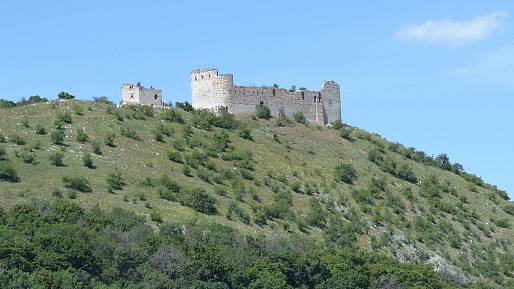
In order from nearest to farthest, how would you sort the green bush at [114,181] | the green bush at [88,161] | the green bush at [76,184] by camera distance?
the green bush at [76,184]
the green bush at [114,181]
the green bush at [88,161]

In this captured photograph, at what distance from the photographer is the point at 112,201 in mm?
105250

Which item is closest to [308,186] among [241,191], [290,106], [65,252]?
[241,191]

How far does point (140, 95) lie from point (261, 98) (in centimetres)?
962

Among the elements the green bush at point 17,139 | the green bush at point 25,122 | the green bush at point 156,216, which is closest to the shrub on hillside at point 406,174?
the green bush at point 25,122

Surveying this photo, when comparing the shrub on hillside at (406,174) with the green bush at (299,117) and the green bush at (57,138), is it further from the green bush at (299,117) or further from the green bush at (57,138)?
the green bush at (57,138)

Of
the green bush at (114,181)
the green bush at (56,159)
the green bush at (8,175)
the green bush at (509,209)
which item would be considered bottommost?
the green bush at (509,209)

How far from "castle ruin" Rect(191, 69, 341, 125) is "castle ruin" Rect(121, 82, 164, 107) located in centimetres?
306

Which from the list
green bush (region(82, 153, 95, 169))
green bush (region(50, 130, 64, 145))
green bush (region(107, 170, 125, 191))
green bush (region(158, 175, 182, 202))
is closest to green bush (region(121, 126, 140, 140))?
green bush (region(50, 130, 64, 145))

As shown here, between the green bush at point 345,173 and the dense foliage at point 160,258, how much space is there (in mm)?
15208

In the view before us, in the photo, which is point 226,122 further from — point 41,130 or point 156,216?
point 156,216

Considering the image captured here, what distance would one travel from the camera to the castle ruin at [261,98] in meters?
130

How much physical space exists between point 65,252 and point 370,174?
123 feet

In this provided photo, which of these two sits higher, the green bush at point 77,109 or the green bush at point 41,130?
the green bush at point 77,109

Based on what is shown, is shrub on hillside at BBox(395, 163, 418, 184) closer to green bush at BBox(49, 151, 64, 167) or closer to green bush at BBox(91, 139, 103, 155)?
green bush at BBox(91, 139, 103, 155)
